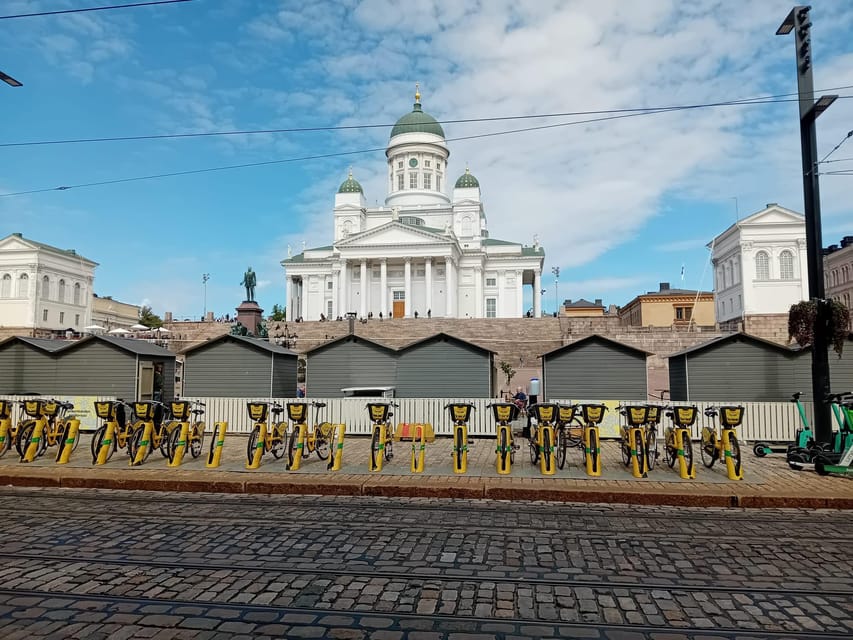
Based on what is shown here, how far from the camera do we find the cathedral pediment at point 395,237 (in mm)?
66688

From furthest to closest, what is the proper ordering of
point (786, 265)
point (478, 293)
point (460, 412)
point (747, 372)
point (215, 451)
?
point (478, 293), point (786, 265), point (747, 372), point (215, 451), point (460, 412)

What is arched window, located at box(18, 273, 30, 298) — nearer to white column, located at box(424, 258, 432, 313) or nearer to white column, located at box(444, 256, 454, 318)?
white column, located at box(424, 258, 432, 313)

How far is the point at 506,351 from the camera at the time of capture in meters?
44.7

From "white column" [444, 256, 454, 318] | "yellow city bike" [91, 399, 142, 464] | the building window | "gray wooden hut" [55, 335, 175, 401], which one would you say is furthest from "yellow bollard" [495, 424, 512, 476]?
the building window

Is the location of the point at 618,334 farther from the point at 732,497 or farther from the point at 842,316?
the point at 732,497

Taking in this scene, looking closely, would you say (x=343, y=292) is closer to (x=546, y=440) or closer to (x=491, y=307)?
(x=491, y=307)

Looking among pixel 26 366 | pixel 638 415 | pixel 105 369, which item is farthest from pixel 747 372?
pixel 26 366

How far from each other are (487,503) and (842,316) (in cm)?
802

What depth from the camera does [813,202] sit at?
1161 centimetres

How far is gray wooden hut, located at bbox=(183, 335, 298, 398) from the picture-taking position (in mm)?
19344

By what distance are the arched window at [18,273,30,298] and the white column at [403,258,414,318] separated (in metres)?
46.7

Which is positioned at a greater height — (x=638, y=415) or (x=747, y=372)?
(x=747, y=372)

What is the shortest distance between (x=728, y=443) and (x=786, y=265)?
55.5 meters

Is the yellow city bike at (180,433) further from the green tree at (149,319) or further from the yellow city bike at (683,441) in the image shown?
the green tree at (149,319)
